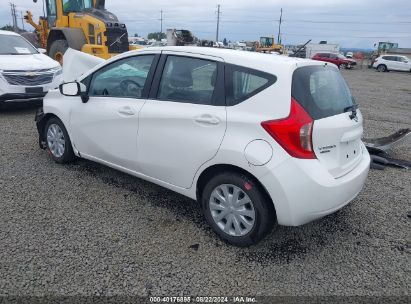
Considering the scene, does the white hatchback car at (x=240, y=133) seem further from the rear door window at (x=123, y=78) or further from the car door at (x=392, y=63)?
the car door at (x=392, y=63)

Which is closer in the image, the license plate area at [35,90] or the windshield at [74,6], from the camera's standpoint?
the license plate area at [35,90]

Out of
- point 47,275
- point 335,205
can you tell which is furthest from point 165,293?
point 335,205

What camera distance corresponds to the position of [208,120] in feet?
10.1

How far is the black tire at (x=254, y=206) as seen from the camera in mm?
2906

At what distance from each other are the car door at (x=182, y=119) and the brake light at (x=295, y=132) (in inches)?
18.2

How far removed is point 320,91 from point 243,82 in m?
0.67

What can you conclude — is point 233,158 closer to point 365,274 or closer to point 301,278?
point 301,278

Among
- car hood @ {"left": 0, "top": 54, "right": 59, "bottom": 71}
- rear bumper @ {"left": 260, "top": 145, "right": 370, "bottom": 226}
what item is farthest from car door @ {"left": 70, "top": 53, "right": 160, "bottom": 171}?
car hood @ {"left": 0, "top": 54, "right": 59, "bottom": 71}

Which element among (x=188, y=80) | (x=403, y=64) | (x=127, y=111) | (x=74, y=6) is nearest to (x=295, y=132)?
(x=188, y=80)

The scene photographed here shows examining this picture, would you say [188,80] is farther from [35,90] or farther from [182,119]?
[35,90]

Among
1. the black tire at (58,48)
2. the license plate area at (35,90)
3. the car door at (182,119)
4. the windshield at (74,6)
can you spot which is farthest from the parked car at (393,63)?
the car door at (182,119)

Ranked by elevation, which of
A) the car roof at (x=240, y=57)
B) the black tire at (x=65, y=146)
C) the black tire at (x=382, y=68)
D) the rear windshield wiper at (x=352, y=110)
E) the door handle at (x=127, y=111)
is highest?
the car roof at (x=240, y=57)

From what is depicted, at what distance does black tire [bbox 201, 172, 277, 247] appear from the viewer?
2906 millimetres

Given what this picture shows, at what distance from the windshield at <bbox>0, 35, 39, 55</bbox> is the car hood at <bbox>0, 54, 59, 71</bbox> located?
28cm
